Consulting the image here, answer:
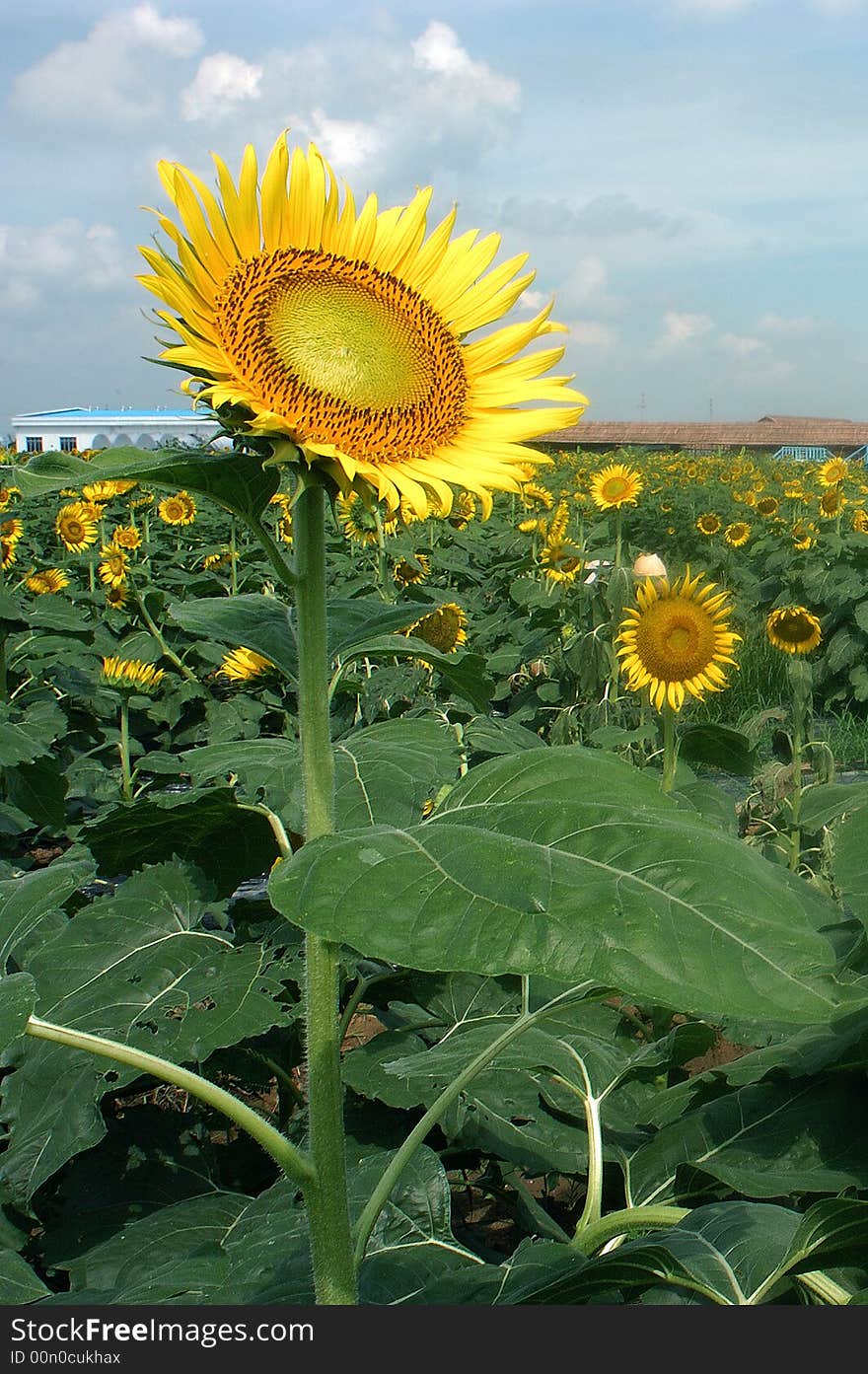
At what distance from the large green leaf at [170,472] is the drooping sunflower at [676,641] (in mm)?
2422

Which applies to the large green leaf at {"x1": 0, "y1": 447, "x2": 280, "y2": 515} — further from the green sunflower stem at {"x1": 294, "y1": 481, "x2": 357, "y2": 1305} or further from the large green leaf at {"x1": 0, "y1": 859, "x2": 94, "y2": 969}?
the large green leaf at {"x1": 0, "y1": 859, "x2": 94, "y2": 969}

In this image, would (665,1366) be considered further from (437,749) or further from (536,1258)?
(437,749)

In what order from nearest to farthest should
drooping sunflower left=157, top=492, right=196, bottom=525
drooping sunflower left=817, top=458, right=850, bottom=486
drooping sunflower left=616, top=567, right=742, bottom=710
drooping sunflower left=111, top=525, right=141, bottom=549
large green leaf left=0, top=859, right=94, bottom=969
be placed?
large green leaf left=0, top=859, right=94, bottom=969 < drooping sunflower left=616, top=567, right=742, bottom=710 < drooping sunflower left=111, top=525, right=141, bottom=549 < drooping sunflower left=157, top=492, right=196, bottom=525 < drooping sunflower left=817, top=458, right=850, bottom=486

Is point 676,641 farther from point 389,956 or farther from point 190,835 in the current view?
point 389,956

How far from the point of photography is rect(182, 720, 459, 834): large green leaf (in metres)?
1.29

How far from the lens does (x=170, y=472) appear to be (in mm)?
1156

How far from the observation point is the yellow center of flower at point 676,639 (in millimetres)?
3595

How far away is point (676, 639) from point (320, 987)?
8.71ft

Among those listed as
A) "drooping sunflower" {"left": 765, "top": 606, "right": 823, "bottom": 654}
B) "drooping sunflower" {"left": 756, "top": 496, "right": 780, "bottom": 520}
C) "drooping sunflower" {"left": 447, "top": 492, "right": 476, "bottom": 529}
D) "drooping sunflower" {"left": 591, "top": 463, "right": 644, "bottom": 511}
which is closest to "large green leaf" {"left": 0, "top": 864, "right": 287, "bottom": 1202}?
"drooping sunflower" {"left": 765, "top": 606, "right": 823, "bottom": 654}

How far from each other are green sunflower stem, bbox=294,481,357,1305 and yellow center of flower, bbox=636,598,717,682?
2.48m

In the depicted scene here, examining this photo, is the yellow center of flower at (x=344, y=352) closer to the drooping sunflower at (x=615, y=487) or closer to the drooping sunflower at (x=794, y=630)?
the drooping sunflower at (x=794, y=630)

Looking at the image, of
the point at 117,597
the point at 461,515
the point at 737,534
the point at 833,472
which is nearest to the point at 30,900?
the point at 117,597

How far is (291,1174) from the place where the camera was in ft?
3.83

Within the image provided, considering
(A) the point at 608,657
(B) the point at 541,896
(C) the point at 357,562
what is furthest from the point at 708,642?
(C) the point at 357,562
